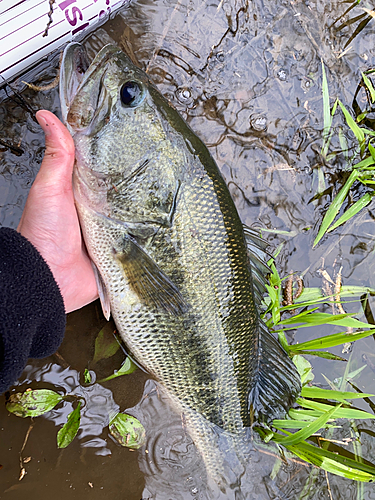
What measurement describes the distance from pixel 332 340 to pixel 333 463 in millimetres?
962

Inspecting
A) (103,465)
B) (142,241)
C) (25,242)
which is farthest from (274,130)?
(103,465)

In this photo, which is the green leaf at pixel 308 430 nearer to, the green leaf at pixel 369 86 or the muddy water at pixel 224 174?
the muddy water at pixel 224 174

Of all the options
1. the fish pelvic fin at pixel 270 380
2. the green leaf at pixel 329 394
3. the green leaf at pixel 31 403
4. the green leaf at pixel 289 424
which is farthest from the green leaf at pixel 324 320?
Answer: the green leaf at pixel 31 403

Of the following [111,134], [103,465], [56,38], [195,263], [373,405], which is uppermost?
[56,38]

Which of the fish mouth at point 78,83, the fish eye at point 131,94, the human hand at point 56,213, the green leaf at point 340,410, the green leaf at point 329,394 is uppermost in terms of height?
the fish mouth at point 78,83

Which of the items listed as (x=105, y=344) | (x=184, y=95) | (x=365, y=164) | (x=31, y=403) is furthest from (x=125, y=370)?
(x=365, y=164)

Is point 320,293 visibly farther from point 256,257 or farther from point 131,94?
point 131,94

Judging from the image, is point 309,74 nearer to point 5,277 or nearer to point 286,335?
point 286,335

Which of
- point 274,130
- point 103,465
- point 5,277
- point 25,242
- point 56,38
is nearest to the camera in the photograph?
point 5,277

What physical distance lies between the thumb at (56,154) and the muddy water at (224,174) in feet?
1.71

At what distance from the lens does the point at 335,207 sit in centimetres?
329

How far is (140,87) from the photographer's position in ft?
7.07

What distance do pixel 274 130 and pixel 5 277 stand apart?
254 centimetres

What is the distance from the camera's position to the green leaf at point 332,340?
273cm
